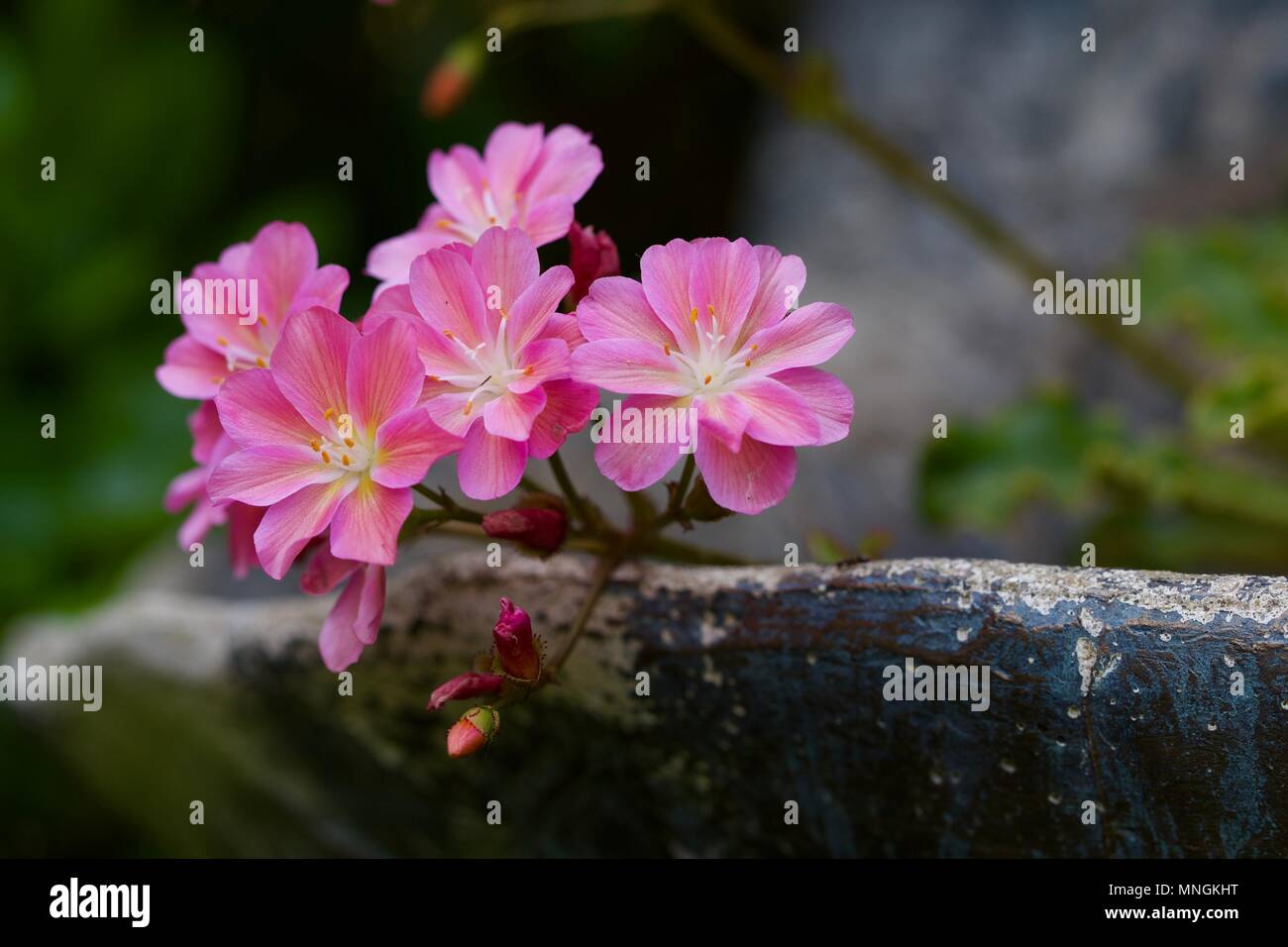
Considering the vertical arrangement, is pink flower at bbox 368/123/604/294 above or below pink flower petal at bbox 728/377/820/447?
above

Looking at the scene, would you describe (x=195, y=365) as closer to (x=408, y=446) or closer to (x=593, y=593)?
(x=408, y=446)

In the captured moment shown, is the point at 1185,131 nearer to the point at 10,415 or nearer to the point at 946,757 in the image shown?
the point at 946,757

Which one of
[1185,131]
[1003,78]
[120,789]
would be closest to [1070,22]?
[1003,78]

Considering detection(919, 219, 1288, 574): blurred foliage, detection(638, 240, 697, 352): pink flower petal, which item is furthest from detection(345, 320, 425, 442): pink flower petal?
detection(919, 219, 1288, 574): blurred foliage

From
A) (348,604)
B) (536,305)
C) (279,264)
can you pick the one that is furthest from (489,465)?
(279,264)

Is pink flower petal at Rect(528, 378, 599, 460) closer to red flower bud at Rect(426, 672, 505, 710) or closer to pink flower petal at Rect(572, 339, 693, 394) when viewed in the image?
pink flower petal at Rect(572, 339, 693, 394)

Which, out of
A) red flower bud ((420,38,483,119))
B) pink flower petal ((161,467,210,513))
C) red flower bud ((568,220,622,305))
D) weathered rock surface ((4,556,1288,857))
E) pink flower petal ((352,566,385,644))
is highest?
red flower bud ((420,38,483,119))
